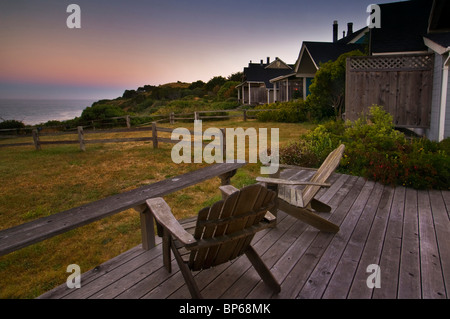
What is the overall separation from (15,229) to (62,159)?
336 inches

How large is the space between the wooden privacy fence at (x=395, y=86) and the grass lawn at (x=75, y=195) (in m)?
3.19

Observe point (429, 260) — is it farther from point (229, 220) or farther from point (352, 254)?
point (229, 220)

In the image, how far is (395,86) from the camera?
9406mm

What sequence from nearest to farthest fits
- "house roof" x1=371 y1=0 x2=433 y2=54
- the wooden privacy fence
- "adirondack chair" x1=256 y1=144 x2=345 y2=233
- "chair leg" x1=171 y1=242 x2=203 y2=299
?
"chair leg" x1=171 y1=242 x2=203 y2=299 → "adirondack chair" x1=256 y1=144 x2=345 y2=233 → the wooden privacy fence → "house roof" x1=371 y1=0 x2=433 y2=54

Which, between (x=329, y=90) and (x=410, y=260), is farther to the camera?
(x=329, y=90)

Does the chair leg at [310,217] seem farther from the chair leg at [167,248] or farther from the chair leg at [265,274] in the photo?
the chair leg at [167,248]

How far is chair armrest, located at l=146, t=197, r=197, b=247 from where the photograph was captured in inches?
72.0

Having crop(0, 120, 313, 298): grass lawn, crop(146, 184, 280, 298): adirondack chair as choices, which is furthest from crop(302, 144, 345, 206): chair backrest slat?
crop(0, 120, 313, 298): grass lawn

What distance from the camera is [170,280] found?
93.0 inches

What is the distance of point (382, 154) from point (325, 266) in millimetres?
3700

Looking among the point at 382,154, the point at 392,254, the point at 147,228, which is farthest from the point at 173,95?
the point at 392,254

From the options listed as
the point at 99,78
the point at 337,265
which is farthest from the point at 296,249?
the point at 99,78

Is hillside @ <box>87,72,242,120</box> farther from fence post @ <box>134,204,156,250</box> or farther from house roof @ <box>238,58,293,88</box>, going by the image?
fence post @ <box>134,204,156,250</box>
